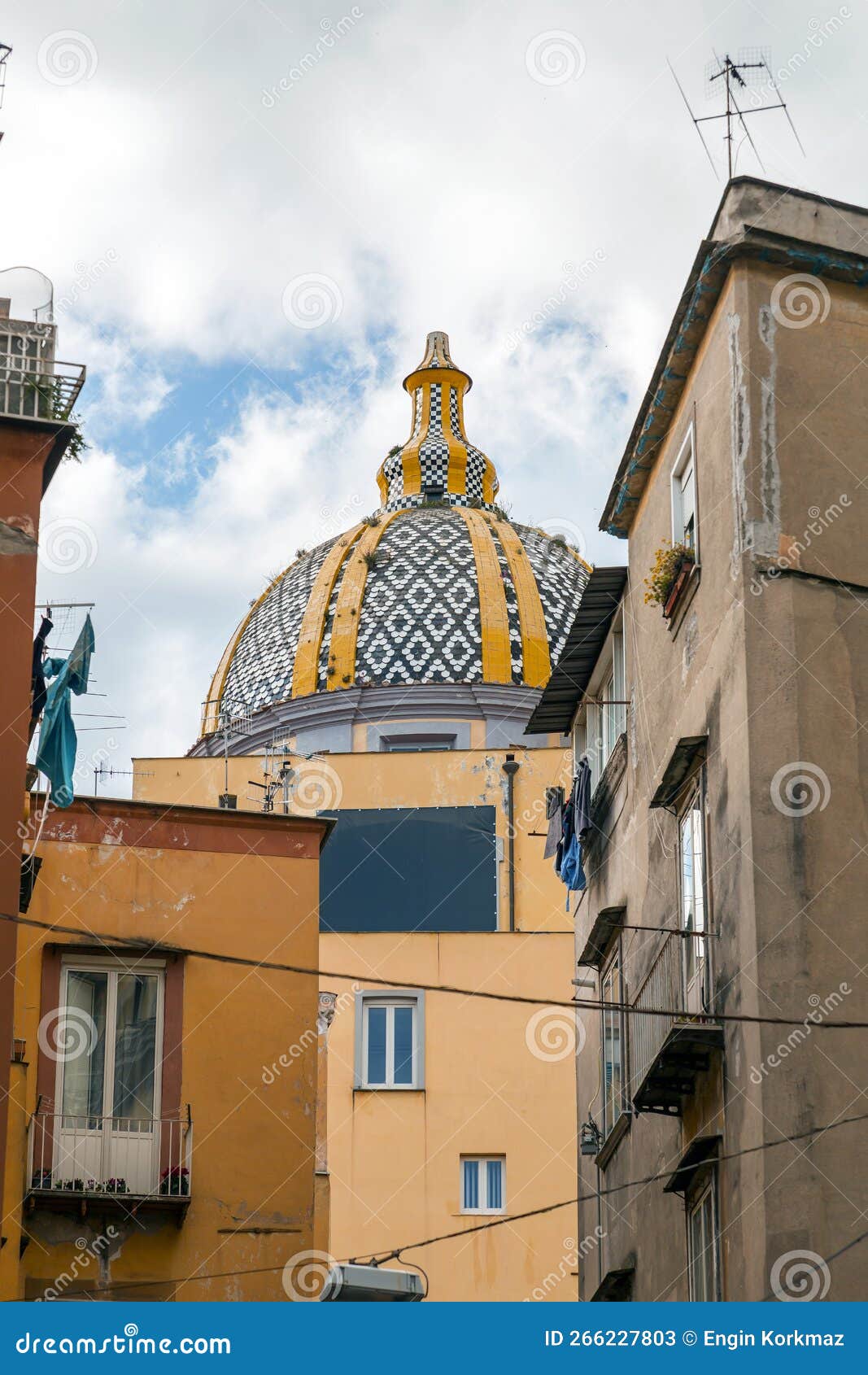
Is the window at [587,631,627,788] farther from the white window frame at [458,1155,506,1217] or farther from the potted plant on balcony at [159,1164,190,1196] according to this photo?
the white window frame at [458,1155,506,1217]

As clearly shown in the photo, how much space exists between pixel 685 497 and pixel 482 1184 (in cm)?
1619

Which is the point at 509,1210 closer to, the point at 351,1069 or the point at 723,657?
the point at 351,1069

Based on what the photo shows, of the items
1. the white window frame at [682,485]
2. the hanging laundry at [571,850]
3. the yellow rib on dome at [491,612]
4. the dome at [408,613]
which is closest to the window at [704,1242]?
the white window frame at [682,485]

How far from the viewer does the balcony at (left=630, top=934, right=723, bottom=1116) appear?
1608 cm

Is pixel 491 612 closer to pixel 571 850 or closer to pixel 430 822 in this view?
pixel 430 822

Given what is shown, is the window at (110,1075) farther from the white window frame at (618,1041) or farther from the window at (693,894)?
the window at (693,894)

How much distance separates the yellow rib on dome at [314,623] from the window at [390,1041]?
40.5 feet

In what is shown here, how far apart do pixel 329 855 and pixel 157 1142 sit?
65.0 ft

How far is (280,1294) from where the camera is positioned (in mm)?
19766

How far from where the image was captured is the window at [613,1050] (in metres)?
20.4

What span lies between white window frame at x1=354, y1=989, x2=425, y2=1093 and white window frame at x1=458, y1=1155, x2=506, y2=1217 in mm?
1304

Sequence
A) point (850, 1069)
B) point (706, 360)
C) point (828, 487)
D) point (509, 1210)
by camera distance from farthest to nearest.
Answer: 1. point (509, 1210)
2. point (706, 360)
3. point (828, 487)
4. point (850, 1069)

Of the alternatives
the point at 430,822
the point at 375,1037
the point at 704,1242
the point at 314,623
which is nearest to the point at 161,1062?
the point at 704,1242

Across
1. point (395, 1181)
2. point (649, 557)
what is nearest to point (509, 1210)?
point (395, 1181)
